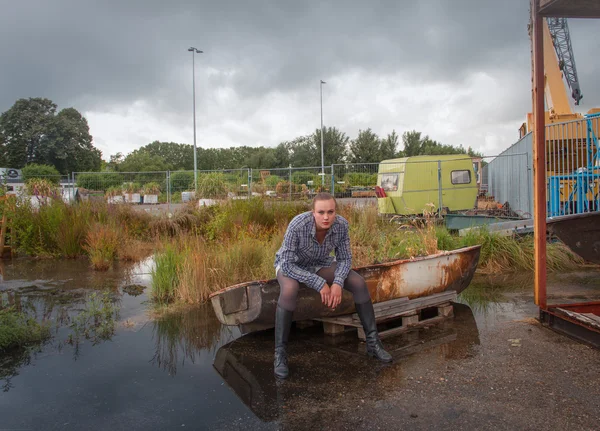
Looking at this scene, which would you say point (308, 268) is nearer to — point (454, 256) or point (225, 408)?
point (225, 408)

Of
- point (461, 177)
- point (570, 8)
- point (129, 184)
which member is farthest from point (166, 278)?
point (129, 184)

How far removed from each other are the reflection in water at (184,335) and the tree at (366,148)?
47724mm

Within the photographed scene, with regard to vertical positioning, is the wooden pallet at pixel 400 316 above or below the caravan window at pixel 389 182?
below

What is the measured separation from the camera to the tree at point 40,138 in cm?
5822

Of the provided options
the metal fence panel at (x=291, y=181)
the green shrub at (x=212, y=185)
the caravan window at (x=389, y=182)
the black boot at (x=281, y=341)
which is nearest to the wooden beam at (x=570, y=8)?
the black boot at (x=281, y=341)

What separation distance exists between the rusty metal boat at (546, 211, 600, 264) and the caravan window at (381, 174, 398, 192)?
30.2 feet

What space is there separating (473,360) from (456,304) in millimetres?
2076

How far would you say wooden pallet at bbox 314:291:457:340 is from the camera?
484cm

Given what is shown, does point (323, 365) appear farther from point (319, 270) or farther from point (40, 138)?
point (40, 138)

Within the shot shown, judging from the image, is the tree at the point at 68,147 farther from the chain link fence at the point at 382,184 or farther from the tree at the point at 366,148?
the chain link fence at the point at 382,184

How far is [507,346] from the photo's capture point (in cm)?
448

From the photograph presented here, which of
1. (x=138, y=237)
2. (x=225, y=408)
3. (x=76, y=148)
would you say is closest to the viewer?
(x=225, y=408)

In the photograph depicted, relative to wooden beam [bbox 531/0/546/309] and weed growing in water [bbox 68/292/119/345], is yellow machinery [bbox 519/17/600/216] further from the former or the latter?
weed growing in water [bbox 68/292/119/345]

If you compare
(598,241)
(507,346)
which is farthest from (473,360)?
(598,241)
